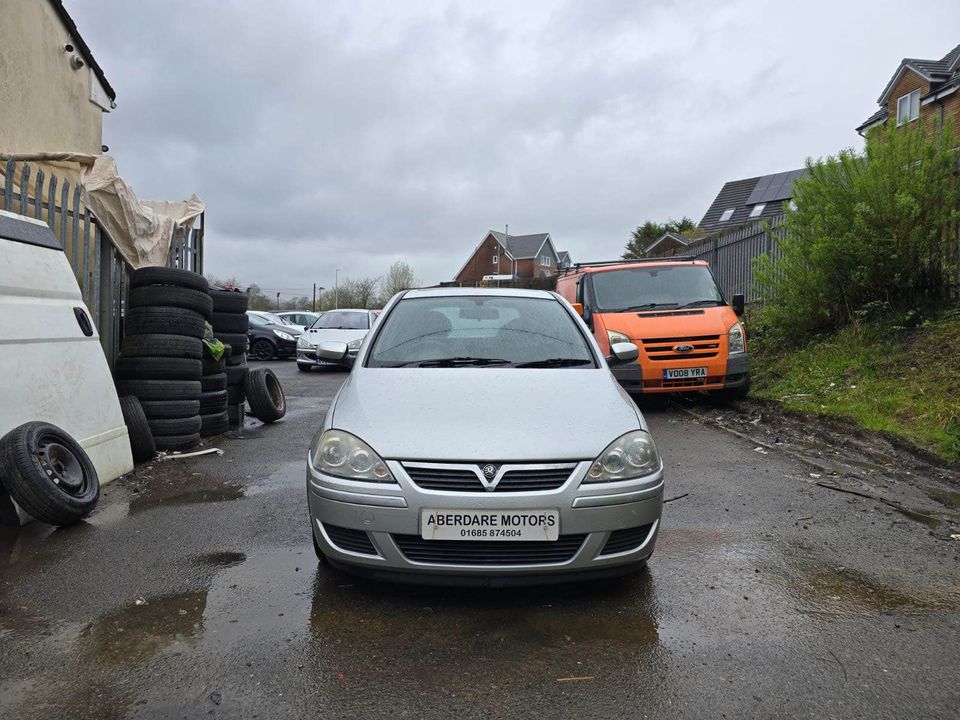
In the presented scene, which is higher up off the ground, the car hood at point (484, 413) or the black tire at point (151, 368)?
the black tire at point (151, 368)

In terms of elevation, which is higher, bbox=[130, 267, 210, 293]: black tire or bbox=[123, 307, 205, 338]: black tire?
bbox=[130, 267, 210, 293]: black tire

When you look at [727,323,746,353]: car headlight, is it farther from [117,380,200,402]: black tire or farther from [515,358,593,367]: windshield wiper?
[117,380,200,402]: black tire

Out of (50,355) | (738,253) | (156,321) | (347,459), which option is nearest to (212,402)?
(156,321)

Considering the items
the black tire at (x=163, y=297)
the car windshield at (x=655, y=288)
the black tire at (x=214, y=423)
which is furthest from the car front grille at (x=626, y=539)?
the car windshield at (x=655, y=288)

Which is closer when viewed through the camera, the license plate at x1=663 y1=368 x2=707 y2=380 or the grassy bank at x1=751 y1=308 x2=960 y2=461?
the grassy bank at x1=751 y1=308 x2=960 y2=461

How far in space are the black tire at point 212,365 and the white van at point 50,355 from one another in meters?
1.80

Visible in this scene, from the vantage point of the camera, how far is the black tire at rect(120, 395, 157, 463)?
6.26 m

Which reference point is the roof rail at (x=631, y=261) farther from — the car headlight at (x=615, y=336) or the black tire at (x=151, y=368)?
the black tire at (x=151, y=368)

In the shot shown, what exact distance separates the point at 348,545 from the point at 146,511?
242 centimetres

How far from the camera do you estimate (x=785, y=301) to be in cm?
1116

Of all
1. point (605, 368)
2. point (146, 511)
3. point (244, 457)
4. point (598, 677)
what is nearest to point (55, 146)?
point (244, 457)

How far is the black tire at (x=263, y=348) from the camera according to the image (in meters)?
22.5

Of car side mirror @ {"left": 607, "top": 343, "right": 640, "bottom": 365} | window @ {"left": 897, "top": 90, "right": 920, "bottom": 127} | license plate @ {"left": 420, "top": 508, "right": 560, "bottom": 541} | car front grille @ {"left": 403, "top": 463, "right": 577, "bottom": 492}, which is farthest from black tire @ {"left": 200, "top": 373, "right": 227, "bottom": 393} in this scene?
window @ {"left": 897, "top": 90, "right": 920, "bottom": 127}

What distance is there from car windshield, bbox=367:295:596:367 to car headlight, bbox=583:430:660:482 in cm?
93
